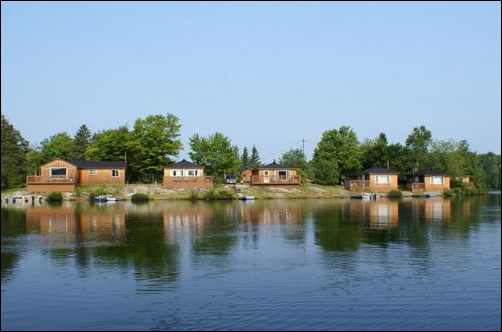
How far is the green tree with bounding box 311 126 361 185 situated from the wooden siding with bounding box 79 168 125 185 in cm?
3142

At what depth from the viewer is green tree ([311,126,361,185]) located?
93.4 meters

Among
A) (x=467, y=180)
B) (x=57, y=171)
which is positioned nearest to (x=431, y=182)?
(x=467, y=180)

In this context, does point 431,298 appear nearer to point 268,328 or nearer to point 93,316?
point 268,328

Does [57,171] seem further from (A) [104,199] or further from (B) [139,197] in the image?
(B) [139,197]

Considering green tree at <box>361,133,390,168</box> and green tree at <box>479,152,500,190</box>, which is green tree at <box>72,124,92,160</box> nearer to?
green tree at <box>361,133,390,168</box>

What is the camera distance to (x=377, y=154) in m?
97.7

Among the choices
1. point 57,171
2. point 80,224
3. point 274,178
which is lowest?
point 80,224

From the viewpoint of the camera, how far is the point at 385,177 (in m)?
89.8

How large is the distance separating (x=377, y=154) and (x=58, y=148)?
2216 inches

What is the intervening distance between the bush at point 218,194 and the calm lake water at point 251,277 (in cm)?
3775

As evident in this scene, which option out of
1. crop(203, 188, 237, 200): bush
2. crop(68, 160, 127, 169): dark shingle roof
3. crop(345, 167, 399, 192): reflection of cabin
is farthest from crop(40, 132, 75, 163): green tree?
crop(345, 167, 399, 192): reflection of cabin

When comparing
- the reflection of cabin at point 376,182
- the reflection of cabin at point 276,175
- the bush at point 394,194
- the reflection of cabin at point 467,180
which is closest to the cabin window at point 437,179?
the reflection of cabin at point 376,182

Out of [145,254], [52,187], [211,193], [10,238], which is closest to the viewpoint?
[145,254]

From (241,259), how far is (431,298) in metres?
9.73
